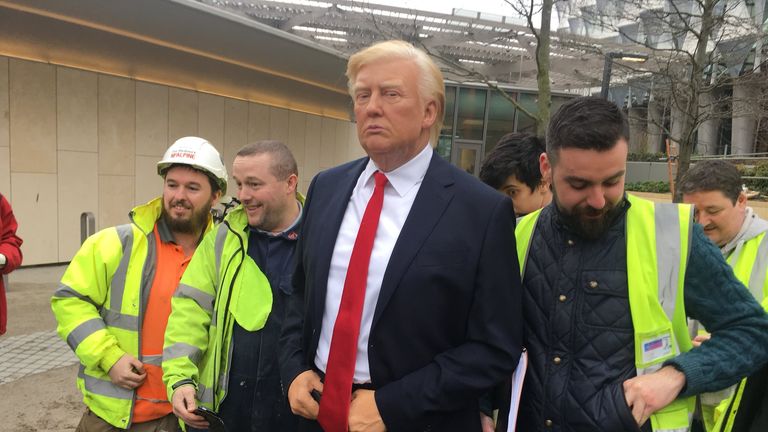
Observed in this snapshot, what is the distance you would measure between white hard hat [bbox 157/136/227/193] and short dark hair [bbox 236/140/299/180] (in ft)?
0.51

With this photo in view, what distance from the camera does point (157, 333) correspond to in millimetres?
2637

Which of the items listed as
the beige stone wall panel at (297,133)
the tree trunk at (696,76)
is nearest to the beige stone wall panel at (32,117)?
the beige stone wall panel at (297,133)

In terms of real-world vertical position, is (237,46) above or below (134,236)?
above

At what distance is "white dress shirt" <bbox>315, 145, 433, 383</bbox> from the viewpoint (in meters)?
1.70

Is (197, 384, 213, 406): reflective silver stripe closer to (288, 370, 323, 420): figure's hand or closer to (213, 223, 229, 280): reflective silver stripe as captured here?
(213, 223, 229, 280): reflective silver stripe

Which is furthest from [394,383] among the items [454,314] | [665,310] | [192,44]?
[192,44]

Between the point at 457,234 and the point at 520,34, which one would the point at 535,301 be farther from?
the point at 520,34

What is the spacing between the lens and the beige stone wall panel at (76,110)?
974cm

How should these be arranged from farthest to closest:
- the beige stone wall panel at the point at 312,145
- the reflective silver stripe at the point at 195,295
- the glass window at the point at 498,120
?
the glass window at the point at 498,120
the beige stone wall panel at the point at 312,145
the reflective silver stripe at the point at 195,295

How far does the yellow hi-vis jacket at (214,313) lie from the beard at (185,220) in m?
0.32

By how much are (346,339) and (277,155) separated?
1.35m

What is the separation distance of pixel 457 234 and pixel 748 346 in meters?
0.86

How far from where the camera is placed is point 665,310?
1.57 meters

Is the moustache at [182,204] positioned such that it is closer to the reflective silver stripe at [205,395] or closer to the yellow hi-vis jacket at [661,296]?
the reflective silver stripe at [205,395]
